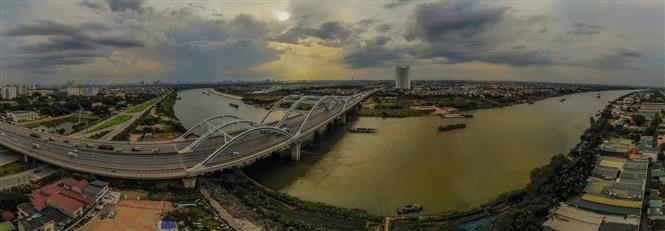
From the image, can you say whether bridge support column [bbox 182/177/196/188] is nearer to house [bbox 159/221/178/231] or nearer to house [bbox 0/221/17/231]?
house [bbox 159/221/178/231]

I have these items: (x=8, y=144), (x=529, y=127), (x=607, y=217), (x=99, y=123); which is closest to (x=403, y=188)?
(x=607, y=217)

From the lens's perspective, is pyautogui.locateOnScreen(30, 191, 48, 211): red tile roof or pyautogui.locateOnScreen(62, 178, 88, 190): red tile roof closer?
pyautogui.locateOnScreen(30, 191, 48, 211): red tile roof

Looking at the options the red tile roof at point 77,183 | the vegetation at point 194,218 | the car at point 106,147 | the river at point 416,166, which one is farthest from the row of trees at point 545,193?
the car at point 106,147

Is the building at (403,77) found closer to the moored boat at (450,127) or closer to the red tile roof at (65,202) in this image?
the moored boat at (450,127)

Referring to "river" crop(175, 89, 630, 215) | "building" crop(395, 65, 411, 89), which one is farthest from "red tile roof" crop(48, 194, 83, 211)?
"building" crop(395, 65, 411, 89)

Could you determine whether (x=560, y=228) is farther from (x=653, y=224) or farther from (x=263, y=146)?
(x=263, y=146)

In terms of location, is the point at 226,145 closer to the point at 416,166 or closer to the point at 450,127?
the point at 416,166

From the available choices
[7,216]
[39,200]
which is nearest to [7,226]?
[7,216]
